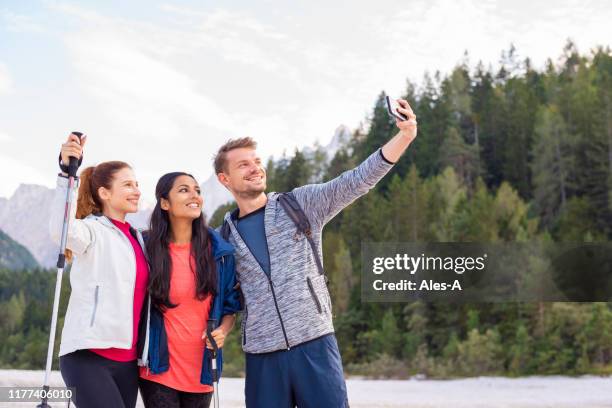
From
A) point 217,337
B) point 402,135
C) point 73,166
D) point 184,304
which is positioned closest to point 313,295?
point 217,337

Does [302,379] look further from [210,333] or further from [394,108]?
[394,108]

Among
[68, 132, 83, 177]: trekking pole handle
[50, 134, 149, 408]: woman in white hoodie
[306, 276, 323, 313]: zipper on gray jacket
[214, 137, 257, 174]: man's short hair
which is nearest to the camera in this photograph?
[50, 134, 149, 408]: woman in white hoodie

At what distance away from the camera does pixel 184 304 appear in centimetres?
356

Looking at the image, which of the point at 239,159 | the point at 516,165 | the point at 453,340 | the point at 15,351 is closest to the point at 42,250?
the point at 15,351

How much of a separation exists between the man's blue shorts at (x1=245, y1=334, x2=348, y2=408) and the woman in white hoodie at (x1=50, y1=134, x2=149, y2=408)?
63cm

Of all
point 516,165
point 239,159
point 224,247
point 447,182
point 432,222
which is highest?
point 516,165

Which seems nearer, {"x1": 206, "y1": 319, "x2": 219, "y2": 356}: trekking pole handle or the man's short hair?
{"x1": 206, "y1": 319, "x2": 219, "y2": 356}: trekking pole handle

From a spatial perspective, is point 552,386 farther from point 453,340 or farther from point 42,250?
point 42,250

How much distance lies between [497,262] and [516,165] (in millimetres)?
25664

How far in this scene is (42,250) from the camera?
16775 centimetres

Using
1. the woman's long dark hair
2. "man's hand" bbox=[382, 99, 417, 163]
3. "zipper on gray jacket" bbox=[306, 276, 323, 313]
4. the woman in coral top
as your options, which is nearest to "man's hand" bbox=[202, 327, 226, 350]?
the woman in coral top

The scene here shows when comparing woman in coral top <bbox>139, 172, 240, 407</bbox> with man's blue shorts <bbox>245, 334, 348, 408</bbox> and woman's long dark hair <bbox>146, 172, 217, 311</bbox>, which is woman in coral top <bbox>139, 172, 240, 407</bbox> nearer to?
woman's long dark hair <bbox>146, 172, 217, 311</bbox>

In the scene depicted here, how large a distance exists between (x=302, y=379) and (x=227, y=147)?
1325mm

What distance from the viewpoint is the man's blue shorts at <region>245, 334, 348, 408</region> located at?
3.49 metres
